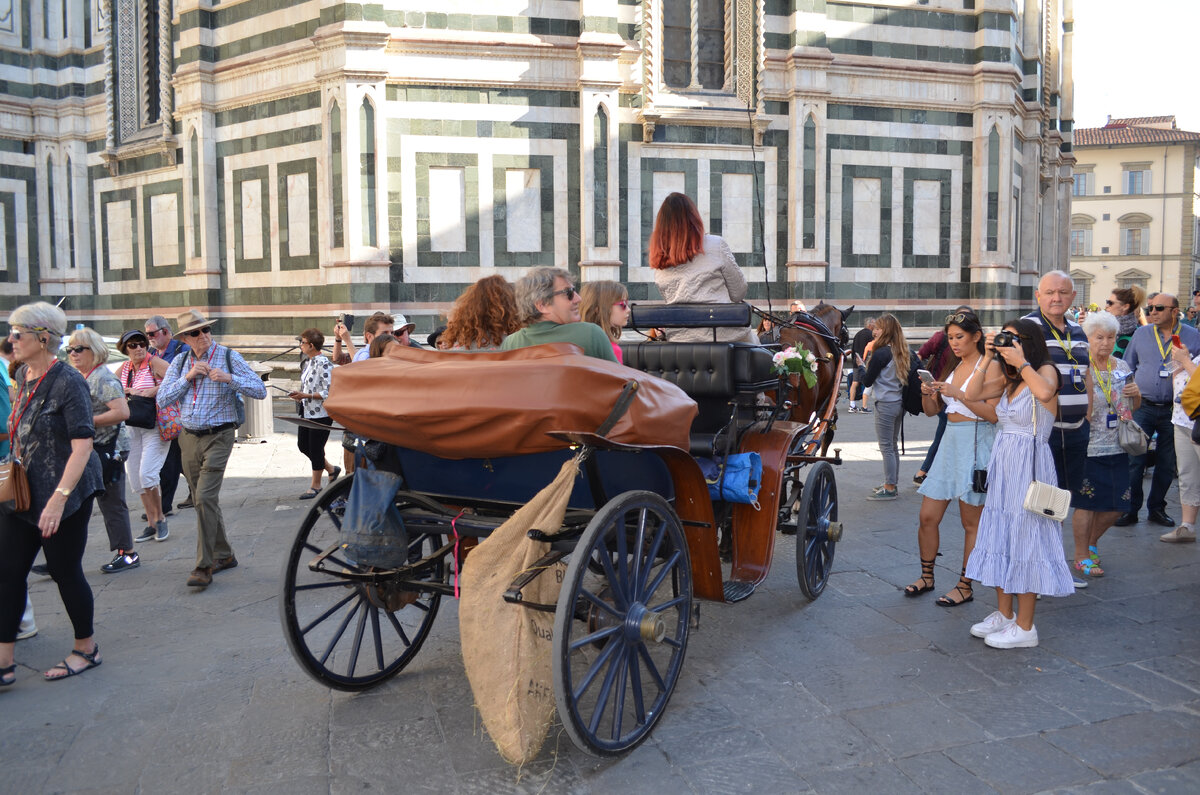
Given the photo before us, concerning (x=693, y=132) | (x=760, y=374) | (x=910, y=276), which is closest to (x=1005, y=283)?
(x=910, y=276)

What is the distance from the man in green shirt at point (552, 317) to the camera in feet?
13.0

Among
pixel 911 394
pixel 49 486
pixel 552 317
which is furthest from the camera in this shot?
pixel 911 394

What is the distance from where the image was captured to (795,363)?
17.5ft

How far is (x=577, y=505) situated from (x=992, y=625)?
2382 mm

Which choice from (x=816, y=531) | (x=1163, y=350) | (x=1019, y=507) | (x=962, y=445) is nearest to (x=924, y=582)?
(x=816, y=531)

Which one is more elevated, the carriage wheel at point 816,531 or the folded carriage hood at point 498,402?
the folded carriage hood at point 498,402

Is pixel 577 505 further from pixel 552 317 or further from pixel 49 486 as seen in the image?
pixel 49 486

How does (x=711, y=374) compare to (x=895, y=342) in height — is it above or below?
below

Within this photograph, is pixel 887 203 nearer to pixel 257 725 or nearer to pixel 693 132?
pixel 693 132

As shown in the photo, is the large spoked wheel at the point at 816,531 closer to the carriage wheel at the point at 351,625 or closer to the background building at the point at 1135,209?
the carriage wheel at the point at 351,625

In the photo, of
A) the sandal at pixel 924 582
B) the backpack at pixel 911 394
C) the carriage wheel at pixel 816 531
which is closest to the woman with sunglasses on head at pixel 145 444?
the carriage wheel at pixel 816 531

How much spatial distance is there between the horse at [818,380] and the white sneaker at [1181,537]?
252 cm

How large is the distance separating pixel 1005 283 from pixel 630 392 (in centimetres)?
1550

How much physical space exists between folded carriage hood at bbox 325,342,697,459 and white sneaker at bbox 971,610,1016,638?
6.87ft
